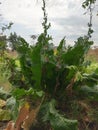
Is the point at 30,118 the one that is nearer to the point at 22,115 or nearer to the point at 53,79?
the point at 22,115

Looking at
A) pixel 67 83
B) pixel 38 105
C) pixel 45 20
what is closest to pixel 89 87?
pixel 67 83

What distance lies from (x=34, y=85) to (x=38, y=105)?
289 millimetres

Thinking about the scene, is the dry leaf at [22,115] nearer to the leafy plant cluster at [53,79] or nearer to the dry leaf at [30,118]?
the dry leaf at [30,118]

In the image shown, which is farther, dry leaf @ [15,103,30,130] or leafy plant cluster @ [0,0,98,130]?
leafy plant cluster @ [0,0,98,130]

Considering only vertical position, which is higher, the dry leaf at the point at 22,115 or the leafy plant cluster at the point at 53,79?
the leafy plant cluster at the point at 53,79

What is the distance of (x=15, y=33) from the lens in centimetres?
959

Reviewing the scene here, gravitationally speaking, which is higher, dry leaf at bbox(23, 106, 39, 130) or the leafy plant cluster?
the leafy plant cluster

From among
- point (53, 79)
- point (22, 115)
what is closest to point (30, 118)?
point (22, 115)

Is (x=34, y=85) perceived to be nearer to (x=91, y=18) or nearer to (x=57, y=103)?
(x=57, y=103)

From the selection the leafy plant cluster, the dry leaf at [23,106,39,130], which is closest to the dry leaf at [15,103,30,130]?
the dry leaf at [23,106,39,130]

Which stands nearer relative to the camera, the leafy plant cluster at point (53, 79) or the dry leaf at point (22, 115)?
the dry leaf at point (22, 115)

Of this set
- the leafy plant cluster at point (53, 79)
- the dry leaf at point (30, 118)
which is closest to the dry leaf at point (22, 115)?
the dry leaf at point (30, 118)

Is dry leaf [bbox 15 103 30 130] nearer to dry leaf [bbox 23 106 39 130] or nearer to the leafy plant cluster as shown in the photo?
dry leaf [bbox 23 106 39 130]

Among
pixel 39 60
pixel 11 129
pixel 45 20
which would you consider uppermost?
pixel 45 20
